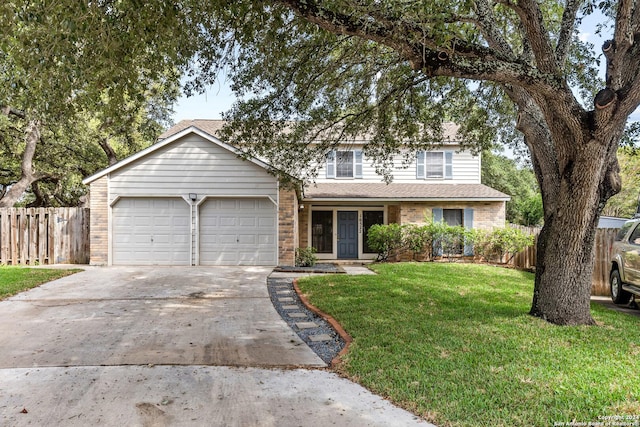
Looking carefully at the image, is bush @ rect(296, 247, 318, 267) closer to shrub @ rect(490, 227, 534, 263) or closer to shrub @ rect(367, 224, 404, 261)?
shrub @ rect(367, 224, 404, 261)

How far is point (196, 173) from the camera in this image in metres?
12.7

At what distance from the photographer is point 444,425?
3080mm

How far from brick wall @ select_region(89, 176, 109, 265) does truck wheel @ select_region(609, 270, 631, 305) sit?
537 inches

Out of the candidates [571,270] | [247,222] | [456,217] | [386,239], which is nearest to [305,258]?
[247,222]

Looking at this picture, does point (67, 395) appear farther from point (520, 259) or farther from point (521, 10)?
point (520, 259)

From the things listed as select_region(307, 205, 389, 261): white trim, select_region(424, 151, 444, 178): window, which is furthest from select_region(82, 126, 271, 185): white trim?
select_region(424, 151, 444, 178): window

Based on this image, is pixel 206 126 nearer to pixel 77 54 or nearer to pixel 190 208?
pixel 190 208

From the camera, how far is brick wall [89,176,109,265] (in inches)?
489

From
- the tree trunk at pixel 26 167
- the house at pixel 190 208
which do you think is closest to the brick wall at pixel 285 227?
the house at pixel 190 208

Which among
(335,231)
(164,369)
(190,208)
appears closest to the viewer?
(164,369)

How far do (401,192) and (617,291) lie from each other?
803 centimetres

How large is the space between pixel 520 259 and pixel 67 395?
13.9 m

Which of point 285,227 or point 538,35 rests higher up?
point 538,35

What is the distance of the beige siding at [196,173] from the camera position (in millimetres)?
12617
